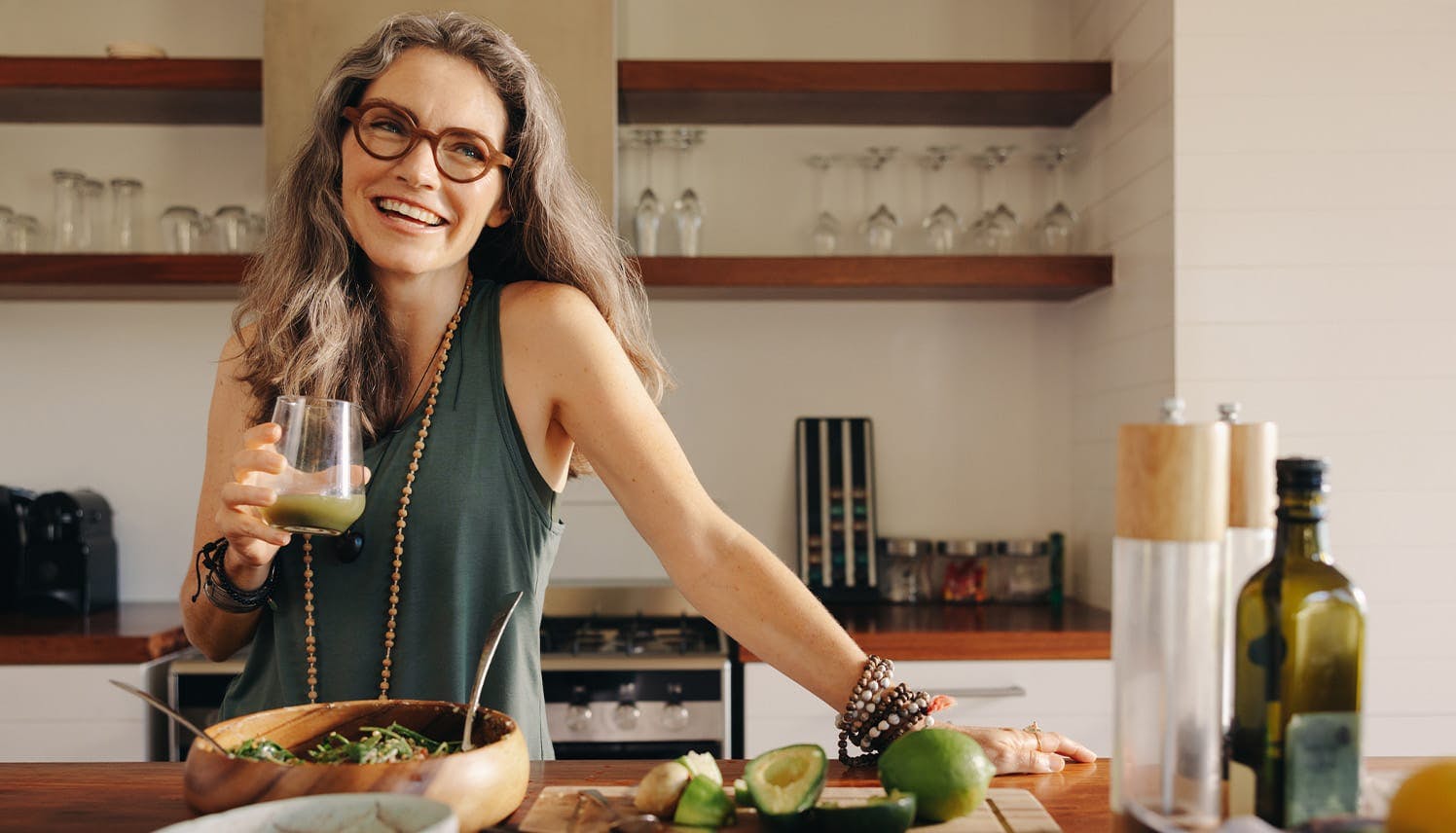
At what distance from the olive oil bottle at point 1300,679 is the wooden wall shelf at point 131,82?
252 centimetres

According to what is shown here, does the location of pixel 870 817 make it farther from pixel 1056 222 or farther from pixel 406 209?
pixel 1056 222

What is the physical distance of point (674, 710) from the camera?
2.29 meters

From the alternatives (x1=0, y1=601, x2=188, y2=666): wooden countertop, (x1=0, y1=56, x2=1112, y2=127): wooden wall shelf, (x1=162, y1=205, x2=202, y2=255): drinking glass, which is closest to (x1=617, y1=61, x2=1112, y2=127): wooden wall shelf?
(x1=0, y1=56, x2=1112, y2=127): wooden wall shelf

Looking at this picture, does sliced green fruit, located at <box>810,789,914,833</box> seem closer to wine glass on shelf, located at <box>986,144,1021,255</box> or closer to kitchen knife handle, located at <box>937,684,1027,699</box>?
kitchen knife handle, located at <box>937,684,1027,699</box>

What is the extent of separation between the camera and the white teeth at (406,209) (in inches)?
49.4

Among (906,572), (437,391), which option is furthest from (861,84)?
(437,391)

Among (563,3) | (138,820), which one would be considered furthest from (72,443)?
(138,820)

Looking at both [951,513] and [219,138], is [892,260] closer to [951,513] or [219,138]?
[951,513]

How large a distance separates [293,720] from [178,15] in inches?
107

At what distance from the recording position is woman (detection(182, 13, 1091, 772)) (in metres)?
1.23

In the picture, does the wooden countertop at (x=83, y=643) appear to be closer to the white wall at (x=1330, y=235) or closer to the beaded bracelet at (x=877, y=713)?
the beaded bracelet at (x=877, y=713)

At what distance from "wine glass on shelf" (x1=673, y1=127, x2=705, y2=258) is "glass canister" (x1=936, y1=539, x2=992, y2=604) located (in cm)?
101

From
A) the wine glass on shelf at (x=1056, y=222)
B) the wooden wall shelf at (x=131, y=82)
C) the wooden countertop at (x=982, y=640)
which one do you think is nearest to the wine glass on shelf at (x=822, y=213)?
the wine glass on shelf at (x=1056, y=222)

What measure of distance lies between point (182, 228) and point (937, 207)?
6.15 ft
